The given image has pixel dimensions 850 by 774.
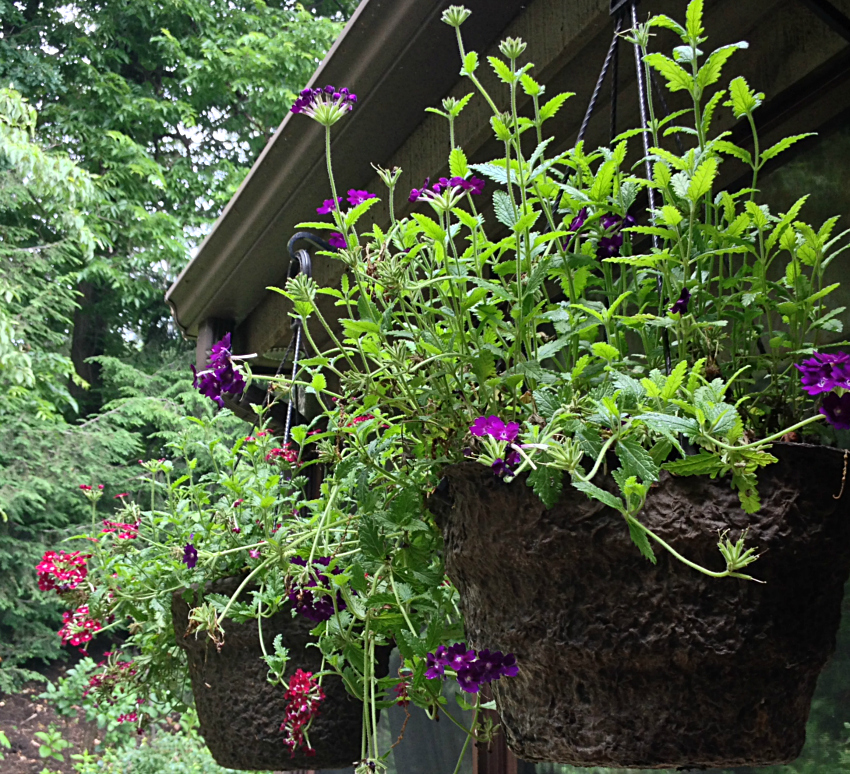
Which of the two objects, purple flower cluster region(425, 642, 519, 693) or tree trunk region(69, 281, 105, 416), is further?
tree trunk region(69, 281, 105, 416)

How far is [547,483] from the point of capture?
533 mm

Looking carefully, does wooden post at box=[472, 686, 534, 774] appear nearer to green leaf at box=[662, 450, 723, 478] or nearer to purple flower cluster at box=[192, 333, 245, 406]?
purple flower cluster at box=[192, 333, 245, 406]

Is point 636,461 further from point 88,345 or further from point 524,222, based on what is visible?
point 88,345

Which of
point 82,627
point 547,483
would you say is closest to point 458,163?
point 547,483

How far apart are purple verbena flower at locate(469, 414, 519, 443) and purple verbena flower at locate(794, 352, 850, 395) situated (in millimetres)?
178

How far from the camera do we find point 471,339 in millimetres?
666

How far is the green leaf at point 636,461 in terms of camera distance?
0.51m

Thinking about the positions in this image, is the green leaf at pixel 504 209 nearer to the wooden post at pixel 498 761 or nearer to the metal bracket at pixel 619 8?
the metal bracket at pixel 619 8

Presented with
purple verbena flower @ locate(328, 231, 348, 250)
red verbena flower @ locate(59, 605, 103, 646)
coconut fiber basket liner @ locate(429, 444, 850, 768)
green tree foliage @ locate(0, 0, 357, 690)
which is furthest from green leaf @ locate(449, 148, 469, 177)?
green tree foliage @ locate(0, 0, 357, 690)

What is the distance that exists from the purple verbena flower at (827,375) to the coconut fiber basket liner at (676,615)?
0.05 metres

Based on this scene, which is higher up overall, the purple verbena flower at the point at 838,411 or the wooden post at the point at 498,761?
the purple verbena flower at the point at 838,411

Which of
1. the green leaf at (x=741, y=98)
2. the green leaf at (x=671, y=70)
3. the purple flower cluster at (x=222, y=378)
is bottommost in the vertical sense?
the purple flower cluster at (x=222, y=378)

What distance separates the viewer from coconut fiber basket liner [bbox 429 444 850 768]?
0.52 meters

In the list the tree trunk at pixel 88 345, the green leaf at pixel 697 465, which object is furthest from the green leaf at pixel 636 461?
the tree trunk at pixel 88 345
